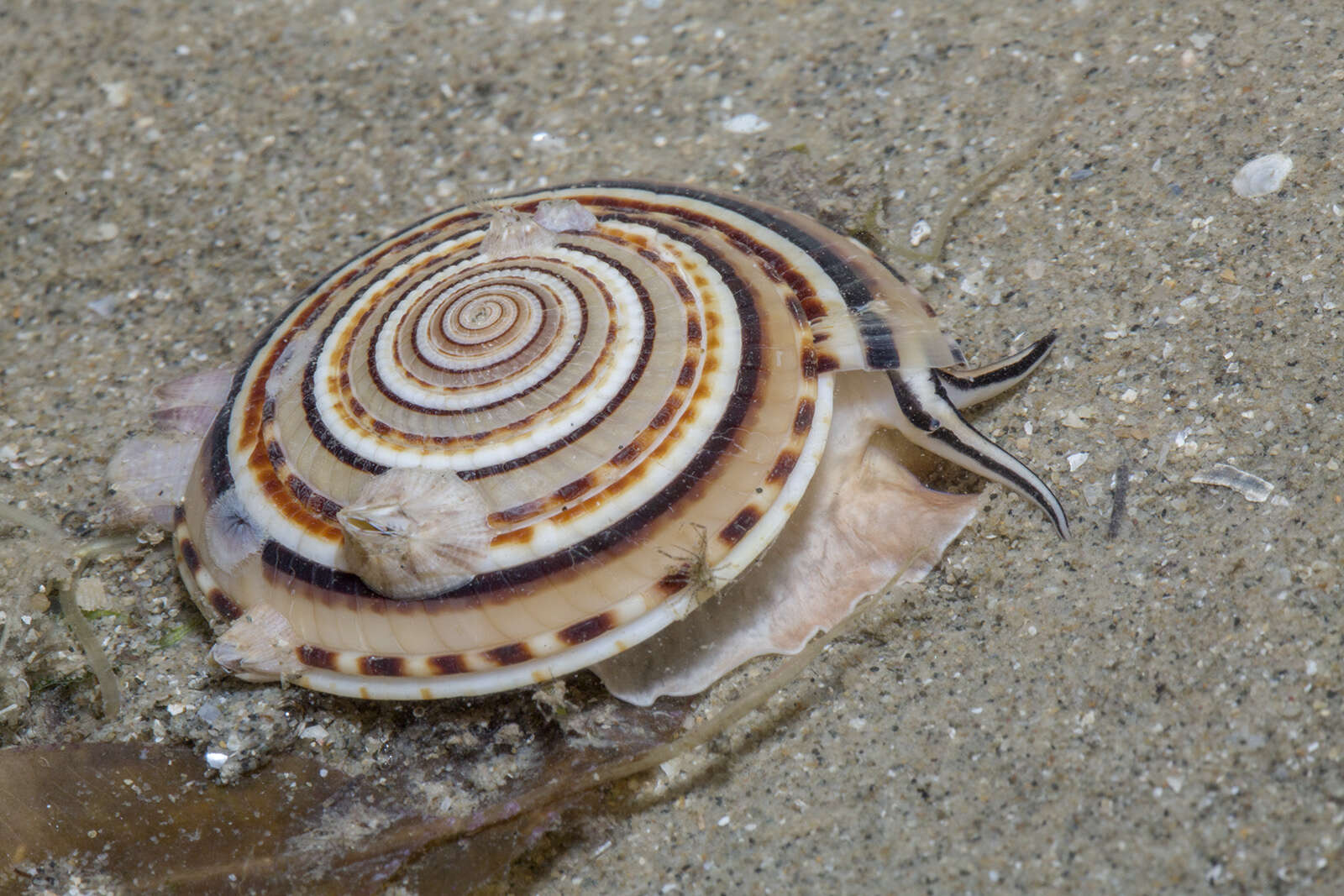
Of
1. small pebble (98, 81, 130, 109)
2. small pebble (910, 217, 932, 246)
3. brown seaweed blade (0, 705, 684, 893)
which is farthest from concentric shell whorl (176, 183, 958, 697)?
small pebble (98, 81, 130, 109)

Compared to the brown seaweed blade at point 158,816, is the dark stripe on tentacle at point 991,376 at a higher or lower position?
higher

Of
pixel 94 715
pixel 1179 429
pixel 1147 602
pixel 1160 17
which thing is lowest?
pixel 94 715

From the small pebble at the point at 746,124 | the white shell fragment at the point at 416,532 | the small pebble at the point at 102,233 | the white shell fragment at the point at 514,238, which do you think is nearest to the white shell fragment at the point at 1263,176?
the small pebble at the point at 746,124

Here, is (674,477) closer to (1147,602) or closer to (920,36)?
(1147,602)

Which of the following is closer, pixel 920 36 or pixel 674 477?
pixel 674 477

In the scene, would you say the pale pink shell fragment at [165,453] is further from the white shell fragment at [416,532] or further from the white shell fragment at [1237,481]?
the white shell fragment at [1237,481]

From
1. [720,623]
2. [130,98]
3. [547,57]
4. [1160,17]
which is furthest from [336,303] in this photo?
[1160,17]
